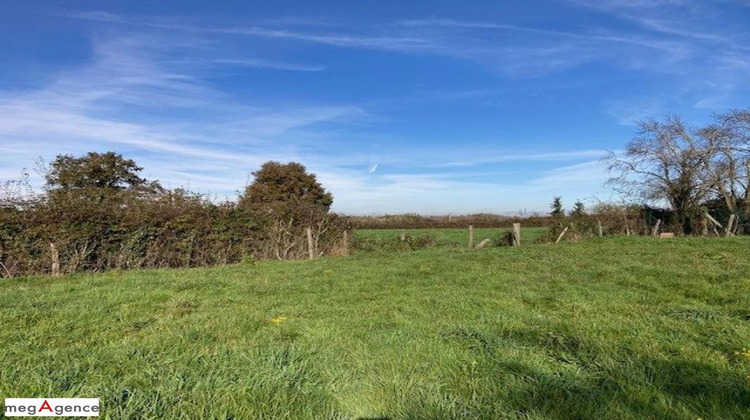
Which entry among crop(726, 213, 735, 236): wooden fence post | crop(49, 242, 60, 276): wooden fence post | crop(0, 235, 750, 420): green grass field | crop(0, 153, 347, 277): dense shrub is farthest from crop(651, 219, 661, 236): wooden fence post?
crop(49, 242, 60, 276): wooden fence post

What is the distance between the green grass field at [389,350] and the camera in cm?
255

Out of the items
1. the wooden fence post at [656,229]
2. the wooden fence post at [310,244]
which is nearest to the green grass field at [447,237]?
the wooden fence post at [310,244]

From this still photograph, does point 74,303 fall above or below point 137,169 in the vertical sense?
below

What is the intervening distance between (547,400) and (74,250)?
→ 39.8ft

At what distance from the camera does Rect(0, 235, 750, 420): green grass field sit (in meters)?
2.55

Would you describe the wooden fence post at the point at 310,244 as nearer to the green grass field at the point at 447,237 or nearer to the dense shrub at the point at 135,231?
the dense shrub at the point at 135,231

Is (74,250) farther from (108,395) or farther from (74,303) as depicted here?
(108,395)

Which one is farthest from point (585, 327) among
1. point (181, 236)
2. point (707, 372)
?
point (181, 236)

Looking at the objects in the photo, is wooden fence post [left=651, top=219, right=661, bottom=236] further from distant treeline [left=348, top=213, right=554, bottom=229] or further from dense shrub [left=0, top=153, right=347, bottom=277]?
distant treeline [left=348, top=213, right=554, bottom=229]

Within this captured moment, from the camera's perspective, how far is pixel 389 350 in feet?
11.8

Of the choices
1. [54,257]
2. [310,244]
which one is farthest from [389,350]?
[310,244]

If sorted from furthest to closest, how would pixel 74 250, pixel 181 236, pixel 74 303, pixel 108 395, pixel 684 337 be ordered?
pixel 181 236
pixel 74 250
pixel 74 303
pixel 684 337
pixel 108 395

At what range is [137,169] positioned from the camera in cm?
2194

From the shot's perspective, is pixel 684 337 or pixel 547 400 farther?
pixel 684 337
